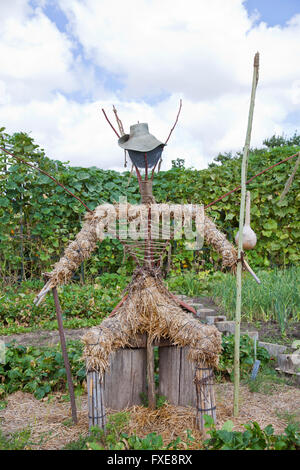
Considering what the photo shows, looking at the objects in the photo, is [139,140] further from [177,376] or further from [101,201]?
[101,201]

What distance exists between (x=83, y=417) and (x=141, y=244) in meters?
1.17

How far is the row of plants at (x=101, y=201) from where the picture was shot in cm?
582

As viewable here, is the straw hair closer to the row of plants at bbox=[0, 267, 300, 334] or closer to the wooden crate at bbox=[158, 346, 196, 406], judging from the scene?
the wooden crate at bbox=[158, 346, 196, 406]

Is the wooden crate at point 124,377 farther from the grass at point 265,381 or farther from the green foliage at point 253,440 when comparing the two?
the grass at point 265,381

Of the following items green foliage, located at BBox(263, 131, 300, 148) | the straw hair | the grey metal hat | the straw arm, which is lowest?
the straw hair

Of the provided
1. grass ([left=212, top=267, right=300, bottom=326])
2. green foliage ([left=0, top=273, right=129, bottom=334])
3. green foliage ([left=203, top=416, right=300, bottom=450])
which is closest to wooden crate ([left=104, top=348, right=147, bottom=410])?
green foliage ([left=203, top=416, right=300, bottom=450])

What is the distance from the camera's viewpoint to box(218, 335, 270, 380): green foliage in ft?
10.6

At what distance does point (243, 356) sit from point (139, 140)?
2011 millimetres

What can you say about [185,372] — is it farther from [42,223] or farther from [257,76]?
[42,223]

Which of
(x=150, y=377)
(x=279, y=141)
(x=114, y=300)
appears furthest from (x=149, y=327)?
(x=279, y=141)

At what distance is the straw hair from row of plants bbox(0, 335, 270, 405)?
30.3 inches

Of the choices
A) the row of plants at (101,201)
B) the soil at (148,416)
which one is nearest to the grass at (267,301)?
the soil at (148,416)

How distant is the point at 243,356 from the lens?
10.7ft

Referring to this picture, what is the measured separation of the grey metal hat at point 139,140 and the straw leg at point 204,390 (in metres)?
1.31
